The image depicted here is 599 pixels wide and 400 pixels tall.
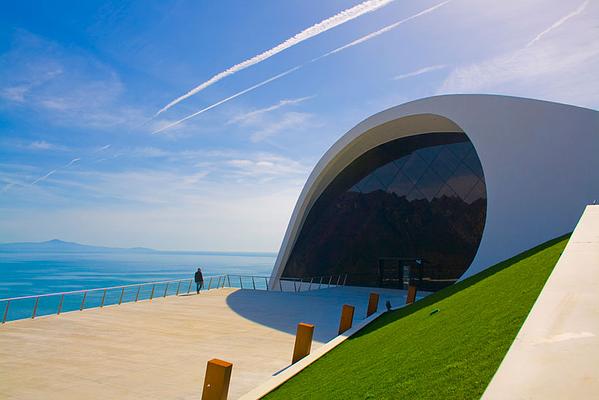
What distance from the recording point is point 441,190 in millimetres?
18672

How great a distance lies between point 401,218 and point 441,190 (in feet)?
7.85

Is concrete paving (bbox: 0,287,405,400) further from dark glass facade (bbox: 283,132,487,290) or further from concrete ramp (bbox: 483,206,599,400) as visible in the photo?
dark glass facade (bbox: 283,132,487,290)

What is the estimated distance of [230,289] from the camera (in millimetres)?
19219

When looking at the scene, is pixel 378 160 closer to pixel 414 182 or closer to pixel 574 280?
pixel 414 182

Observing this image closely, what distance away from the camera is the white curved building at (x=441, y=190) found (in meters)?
13.3

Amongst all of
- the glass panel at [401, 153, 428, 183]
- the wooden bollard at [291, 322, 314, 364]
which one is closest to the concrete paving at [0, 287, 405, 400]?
the wooden bollard at [291, 322, 314, 364]

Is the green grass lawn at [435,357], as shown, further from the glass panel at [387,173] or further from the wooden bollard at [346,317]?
the glass panel at [387,173]

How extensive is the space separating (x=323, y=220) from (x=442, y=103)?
9.41m

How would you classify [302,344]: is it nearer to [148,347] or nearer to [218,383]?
[218,383]

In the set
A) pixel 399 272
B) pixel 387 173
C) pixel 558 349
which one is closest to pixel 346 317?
pixel 558 349

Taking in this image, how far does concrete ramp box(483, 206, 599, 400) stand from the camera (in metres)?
1.92

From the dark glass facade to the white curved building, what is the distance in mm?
51

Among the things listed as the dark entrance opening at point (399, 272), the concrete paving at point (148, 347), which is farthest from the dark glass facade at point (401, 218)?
the concrete paving at point (148, 347)

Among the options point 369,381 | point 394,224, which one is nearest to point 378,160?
point 394,224
